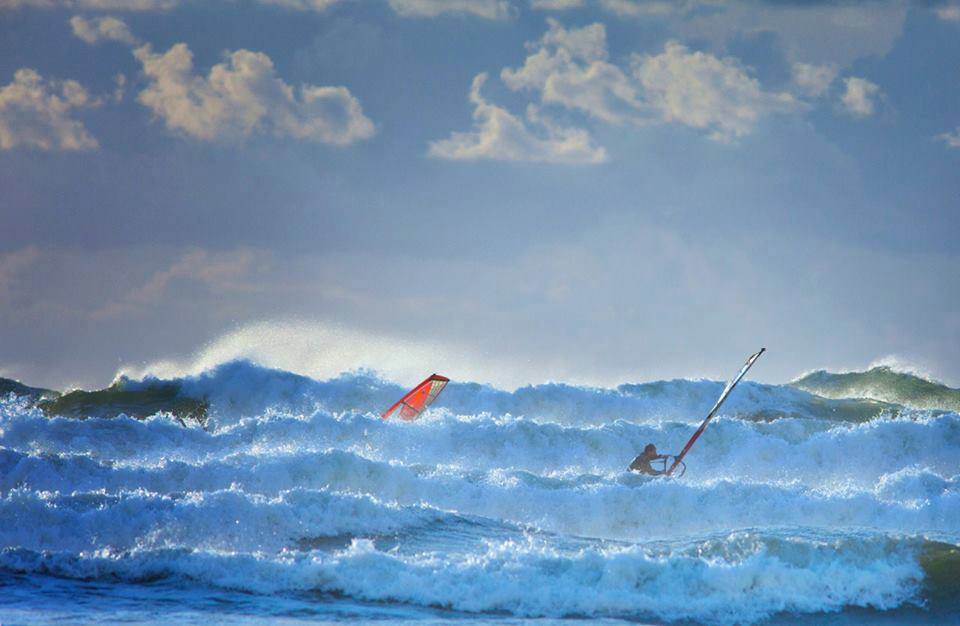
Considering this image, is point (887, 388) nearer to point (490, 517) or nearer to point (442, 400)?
point (442, 400)

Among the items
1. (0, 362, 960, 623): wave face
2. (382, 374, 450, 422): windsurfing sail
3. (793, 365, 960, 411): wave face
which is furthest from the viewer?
(793, 365, 960, 411): wave face

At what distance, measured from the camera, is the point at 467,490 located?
15461mm

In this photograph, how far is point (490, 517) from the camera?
48.7 ft

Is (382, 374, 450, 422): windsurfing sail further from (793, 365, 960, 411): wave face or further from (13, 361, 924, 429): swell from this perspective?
(793, 365, 960, 411): wave face

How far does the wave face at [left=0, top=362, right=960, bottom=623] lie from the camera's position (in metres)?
10.6

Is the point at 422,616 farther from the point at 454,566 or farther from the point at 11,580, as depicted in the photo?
the point at 11,580

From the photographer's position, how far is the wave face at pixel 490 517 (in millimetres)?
10648

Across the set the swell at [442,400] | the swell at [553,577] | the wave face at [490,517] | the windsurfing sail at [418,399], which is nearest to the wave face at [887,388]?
the swell at [442,400]

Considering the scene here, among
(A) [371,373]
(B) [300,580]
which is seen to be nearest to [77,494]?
(B) [300,580]

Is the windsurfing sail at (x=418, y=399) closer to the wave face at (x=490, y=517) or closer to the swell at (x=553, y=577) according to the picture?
the wave face at (x=490, y=517)

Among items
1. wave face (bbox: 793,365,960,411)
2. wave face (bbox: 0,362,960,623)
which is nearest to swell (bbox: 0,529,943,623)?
wave face (bbox: 0,362,960,623)

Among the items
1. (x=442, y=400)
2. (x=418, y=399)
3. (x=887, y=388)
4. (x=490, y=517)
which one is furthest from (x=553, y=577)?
(x=887, y=388)

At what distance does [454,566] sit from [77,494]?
5217 millimetres

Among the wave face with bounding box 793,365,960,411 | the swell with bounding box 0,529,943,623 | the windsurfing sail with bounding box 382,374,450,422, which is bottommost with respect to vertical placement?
the swell with bounding box 0,529,943,623
